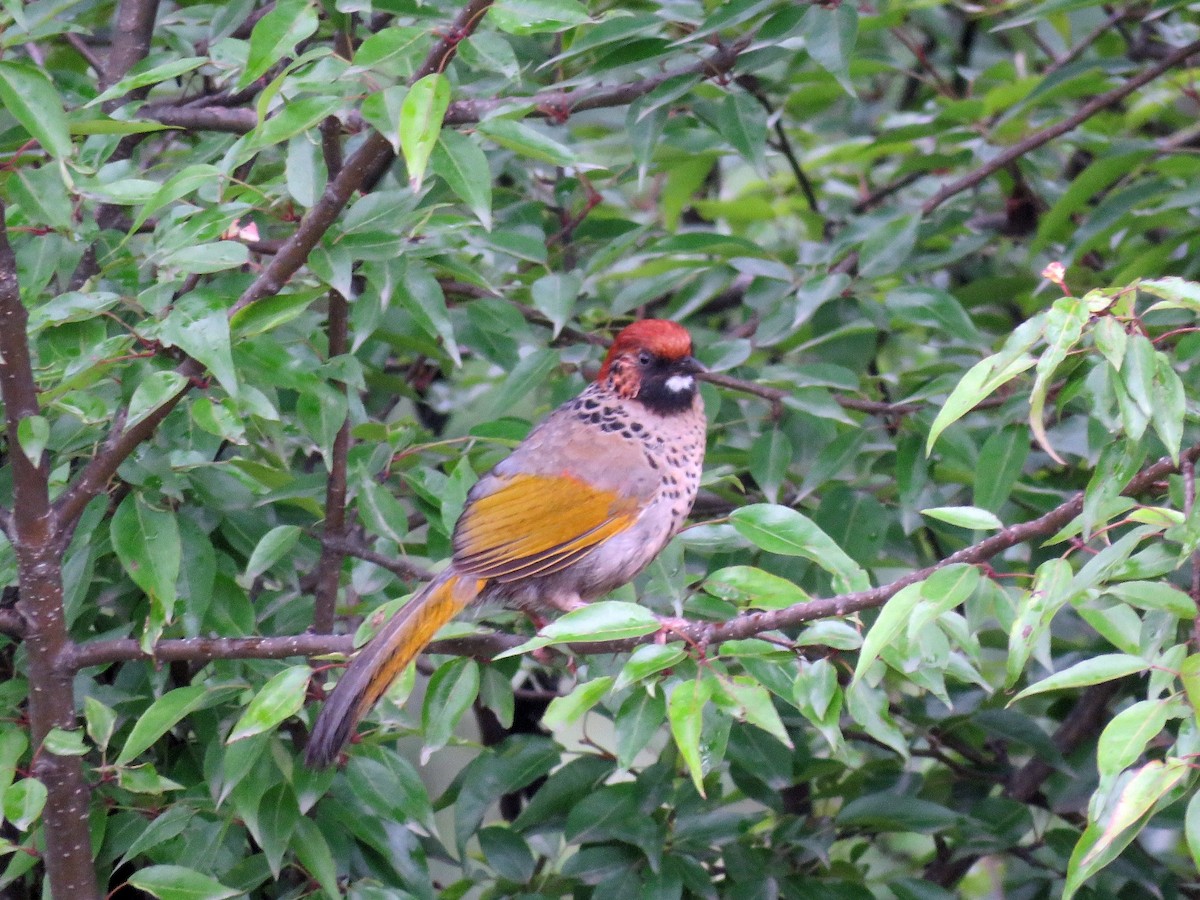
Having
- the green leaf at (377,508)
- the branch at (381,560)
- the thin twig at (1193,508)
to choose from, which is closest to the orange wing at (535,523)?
the branch at (381,560)

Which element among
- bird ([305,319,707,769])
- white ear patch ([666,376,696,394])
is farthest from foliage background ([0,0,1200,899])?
white ear patch ([666,376,696,394])

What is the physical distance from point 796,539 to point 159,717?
1.16 metres

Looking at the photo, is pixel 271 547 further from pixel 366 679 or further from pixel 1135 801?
pixel 1135 801

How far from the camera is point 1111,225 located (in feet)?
12.5

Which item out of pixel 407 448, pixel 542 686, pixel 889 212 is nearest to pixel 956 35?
pixel 889 212

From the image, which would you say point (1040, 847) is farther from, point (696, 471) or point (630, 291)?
point (630, 291)

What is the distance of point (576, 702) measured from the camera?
6.86ft

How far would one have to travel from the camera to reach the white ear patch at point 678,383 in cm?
374

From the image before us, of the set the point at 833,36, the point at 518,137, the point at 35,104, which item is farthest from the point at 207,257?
the point at 833,36

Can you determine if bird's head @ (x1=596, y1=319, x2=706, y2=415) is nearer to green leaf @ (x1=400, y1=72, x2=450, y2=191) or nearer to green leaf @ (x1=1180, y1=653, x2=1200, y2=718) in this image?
green leaf @ (x1=400, y1=72, x2=450, y2=191)

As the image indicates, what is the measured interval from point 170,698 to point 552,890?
1.12m

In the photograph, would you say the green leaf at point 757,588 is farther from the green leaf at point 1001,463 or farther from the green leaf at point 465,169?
the green leaf at point 1001,463

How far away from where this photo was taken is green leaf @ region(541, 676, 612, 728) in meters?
2.08

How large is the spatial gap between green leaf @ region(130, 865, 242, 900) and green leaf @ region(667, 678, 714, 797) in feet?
3.02
